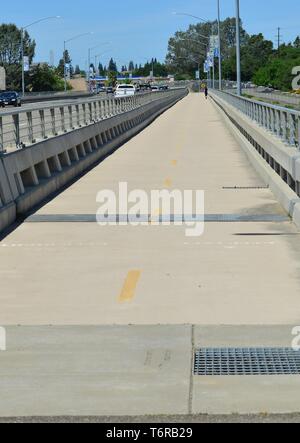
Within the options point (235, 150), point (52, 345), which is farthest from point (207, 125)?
point (52, 345)

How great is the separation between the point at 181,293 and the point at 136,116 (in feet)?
141

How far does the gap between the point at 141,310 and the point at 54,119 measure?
1523cm

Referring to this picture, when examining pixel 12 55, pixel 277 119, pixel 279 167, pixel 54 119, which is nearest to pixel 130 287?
pixel 279 167

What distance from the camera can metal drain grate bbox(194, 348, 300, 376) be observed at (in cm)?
774

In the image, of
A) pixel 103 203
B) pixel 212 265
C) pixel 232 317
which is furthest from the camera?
pixel 103 203

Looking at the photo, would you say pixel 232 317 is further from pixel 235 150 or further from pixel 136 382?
pixel 235 150

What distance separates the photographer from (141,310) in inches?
389

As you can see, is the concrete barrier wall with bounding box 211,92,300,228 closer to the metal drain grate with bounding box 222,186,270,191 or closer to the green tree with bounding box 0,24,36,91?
the metal drain grate with bounding box 222,186,270,191

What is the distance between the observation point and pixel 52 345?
28.1 feet

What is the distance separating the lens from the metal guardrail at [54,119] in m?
18.7

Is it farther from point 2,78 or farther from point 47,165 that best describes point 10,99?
point 47,165

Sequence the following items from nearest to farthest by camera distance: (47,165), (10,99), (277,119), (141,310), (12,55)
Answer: (141,310) < (47,165) < (277,119) < (10,99) < (12,55)

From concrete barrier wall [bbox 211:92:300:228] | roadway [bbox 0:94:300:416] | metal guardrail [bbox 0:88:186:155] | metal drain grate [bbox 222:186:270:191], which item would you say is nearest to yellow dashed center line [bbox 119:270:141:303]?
roadway [bbox 0:94:300:416]
